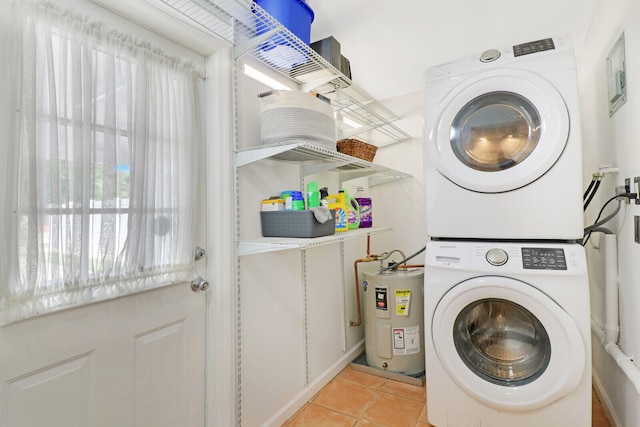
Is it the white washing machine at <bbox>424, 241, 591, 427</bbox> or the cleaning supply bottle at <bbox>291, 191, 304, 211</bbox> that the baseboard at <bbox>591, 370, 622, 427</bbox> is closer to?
the white washing machine at <bbox>424, 241, 591, 427</bbox>

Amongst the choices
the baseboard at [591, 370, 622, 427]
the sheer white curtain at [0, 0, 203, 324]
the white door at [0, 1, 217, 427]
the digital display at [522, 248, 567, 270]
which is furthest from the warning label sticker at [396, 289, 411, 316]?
the sheer white curtain at [0, 0, 203, 324]

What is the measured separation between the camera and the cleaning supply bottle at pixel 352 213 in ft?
6.35

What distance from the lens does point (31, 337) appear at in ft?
2.81

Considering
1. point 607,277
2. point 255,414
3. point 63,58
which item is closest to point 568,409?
point 607,277

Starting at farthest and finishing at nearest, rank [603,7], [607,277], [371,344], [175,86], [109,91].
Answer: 1. [371,344]
2. [603,7]
3. [607,277]
4. [175,86]
5. [109,91]

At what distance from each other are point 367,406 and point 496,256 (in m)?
1.16

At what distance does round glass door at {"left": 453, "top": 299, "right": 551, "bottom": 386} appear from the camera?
137 centimetres

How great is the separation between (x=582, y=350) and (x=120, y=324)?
5.88 feet

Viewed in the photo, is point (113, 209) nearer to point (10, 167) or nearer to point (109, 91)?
point (10, 167)

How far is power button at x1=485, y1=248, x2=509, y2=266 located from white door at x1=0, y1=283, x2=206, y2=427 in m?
1.34

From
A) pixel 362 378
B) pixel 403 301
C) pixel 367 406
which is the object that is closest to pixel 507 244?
→ pixel 403 301

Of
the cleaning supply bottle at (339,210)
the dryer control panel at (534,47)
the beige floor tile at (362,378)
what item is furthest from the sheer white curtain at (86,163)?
the dryer control panel at (534,47)

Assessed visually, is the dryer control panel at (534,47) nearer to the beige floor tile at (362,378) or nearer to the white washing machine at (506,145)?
the white washing machine at (506,145)

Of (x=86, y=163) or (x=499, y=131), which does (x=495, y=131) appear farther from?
(x=86, y=163)
